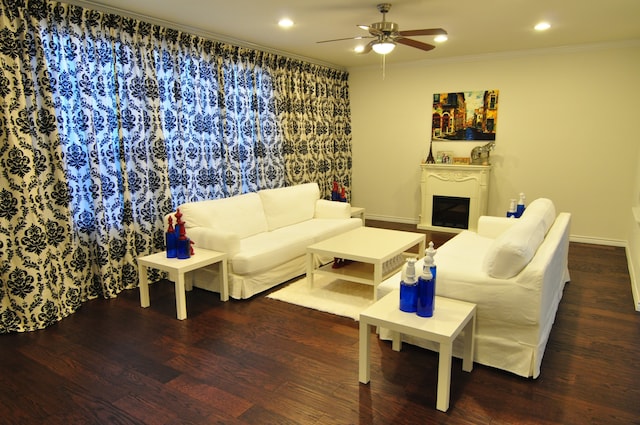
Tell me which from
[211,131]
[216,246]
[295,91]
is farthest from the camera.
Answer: [295,91]

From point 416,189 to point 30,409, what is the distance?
5.59m

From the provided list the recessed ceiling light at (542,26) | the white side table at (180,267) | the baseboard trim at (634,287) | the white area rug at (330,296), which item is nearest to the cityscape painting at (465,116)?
the recessed ceiling light at (542,26)

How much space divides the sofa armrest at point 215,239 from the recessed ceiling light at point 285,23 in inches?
82.8

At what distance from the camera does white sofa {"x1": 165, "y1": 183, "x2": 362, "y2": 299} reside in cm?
371

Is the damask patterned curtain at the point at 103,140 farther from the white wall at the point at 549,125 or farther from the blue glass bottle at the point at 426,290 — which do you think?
the blue glass bottle at the point at 426,290

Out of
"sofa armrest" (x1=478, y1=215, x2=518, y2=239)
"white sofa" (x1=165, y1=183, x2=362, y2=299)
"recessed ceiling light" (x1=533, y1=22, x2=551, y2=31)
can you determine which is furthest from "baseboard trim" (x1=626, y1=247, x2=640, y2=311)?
"white sofa" (x1=165, y1=183, x2=362, y2=299)

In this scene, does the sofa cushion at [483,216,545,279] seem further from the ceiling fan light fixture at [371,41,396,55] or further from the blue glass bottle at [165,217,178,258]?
the blue glass bottle at [165,217,178,258]

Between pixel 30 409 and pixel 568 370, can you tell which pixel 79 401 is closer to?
pixel 30 409

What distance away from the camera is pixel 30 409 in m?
2.21

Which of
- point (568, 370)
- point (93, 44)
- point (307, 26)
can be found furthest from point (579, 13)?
point (93, 44)

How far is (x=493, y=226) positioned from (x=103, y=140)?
3.70m

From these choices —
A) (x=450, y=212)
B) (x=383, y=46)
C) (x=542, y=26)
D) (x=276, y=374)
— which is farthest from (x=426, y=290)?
(x=450, y=212)

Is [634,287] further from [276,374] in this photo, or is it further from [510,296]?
[276,374]

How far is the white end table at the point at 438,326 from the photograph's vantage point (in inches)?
83.6
